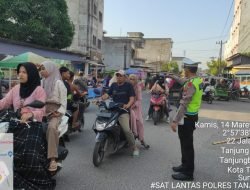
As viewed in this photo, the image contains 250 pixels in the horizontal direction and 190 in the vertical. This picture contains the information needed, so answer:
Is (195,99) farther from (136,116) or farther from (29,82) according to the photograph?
(29,82)

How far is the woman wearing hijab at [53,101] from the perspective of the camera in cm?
430

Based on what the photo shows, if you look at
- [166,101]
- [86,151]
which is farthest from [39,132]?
[166,101]

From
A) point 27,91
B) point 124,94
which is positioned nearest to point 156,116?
point 124,94

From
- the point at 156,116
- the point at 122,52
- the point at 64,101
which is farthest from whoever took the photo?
the point at 122,52

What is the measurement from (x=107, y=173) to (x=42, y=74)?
1.85m

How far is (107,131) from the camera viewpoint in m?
5.88

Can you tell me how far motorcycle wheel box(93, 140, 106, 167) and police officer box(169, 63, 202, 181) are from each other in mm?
1287

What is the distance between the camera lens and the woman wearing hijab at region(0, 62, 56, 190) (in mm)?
3916

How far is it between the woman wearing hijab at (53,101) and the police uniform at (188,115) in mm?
1717

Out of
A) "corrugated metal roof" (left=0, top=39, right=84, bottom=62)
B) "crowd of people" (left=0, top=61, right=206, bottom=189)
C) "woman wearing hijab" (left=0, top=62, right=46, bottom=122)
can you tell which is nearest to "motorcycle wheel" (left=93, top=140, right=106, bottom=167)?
"crowd of people" (left=0, top=61, right=206, bottom=189)

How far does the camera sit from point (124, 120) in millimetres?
6254

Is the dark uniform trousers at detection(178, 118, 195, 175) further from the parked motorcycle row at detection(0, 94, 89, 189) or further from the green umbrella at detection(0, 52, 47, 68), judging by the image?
the green umbrella at detection(0, 52, 47, 68)

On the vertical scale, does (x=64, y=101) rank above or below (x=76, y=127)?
above

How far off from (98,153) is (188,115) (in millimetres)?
1652
